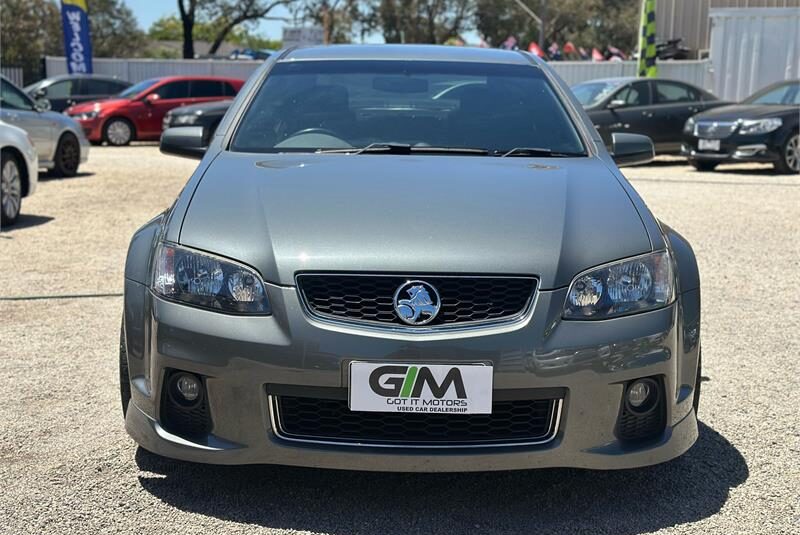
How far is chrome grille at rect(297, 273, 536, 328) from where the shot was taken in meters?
2.92

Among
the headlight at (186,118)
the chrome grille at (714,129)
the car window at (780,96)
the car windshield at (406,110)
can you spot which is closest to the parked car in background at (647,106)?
the car window at (780,96)

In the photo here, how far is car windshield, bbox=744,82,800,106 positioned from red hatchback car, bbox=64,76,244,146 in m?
11.8

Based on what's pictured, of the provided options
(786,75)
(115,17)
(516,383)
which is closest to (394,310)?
(516,383)

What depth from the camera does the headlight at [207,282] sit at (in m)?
2.97

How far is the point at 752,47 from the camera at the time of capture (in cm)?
2181

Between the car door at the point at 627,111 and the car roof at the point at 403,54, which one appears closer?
the car roof at the point at 403,54

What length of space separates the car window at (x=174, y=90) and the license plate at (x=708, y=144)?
11.7 m

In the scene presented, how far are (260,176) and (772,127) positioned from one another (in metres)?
12.4

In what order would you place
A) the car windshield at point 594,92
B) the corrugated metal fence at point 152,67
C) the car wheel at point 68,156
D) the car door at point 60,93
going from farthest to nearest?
the corrugated metal fence at point 152,67, the car door at point 60,93, the car windshield at point 594,92, the car wheel at point 68,156

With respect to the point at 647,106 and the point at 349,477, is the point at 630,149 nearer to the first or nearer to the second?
the point at 349,477

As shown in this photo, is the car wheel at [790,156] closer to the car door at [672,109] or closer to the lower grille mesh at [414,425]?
the car door at [672,109]

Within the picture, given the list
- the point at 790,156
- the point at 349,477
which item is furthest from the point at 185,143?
the point at 790,156

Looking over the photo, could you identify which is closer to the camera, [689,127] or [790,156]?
[790,156]

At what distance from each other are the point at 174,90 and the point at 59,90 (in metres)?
3.12
